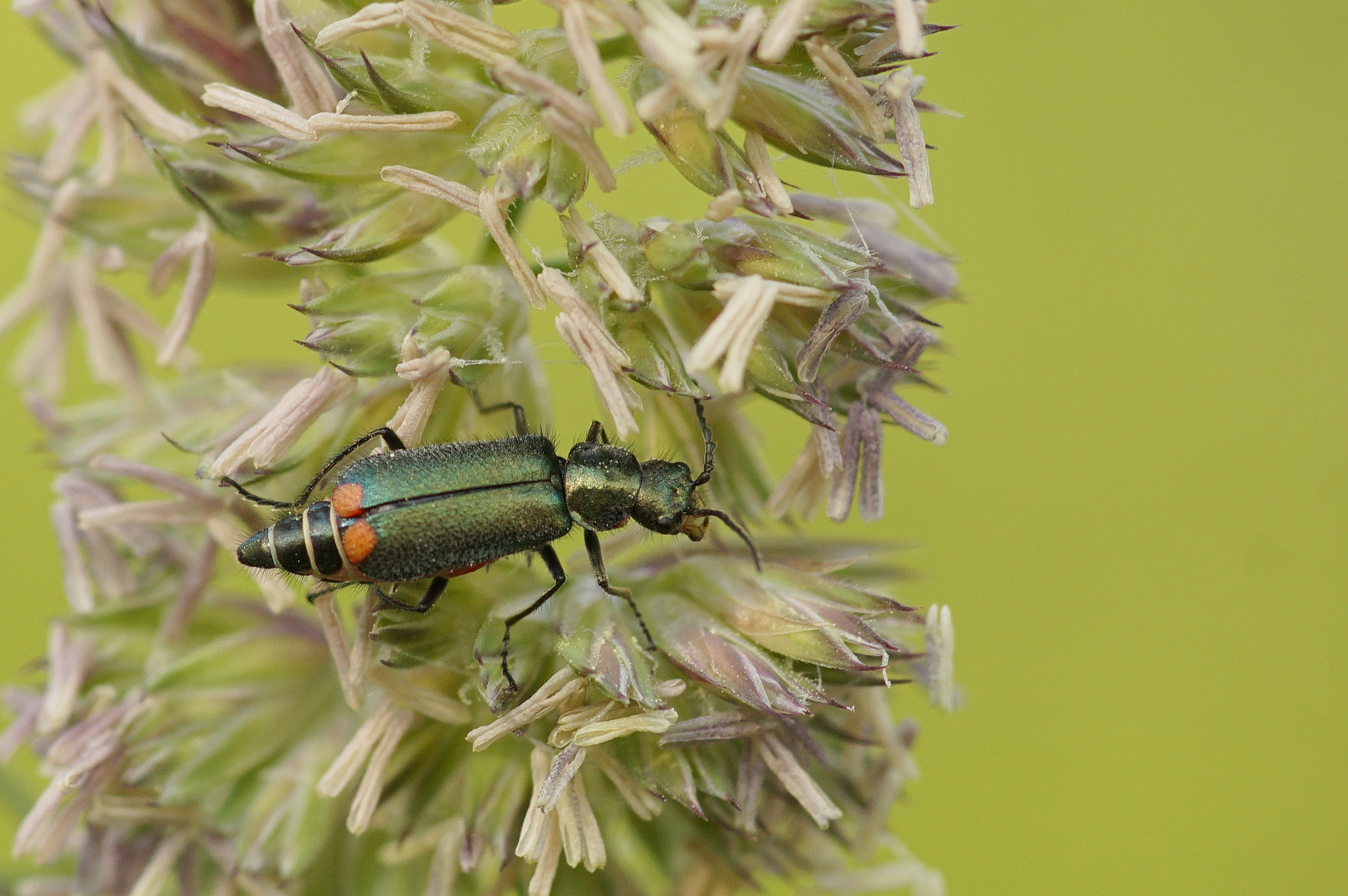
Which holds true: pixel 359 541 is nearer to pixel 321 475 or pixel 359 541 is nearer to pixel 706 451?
pixel 321 475

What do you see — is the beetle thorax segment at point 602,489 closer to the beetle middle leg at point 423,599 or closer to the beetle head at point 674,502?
the beetle head at point 674,502

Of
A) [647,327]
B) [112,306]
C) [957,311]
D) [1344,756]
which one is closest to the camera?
[647,327]

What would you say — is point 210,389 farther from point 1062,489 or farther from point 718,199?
point 1062,489

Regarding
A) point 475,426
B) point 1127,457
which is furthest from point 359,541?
point 1127,457

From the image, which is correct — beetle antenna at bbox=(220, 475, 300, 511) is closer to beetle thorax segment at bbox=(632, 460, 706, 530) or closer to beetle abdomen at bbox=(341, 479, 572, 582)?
beetle abdomen at bbox=(341, 479, 572, 582)

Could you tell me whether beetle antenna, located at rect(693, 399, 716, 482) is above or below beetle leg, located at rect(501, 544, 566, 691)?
above

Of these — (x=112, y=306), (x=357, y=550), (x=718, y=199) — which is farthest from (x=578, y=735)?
(x=112, y=306)

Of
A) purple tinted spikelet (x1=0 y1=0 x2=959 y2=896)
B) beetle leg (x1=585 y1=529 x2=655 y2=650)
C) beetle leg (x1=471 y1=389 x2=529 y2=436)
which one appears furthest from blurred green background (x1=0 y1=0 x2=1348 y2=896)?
beetle leg (x1=585 y1=529 x2=655 y2=650)

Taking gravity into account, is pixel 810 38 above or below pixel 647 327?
above
